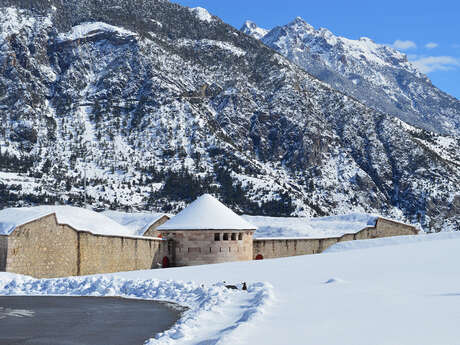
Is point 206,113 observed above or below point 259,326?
above

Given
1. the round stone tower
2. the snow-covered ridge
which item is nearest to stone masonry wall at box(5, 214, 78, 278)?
the round stone tower

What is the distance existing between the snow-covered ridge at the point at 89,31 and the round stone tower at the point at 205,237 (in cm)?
14767

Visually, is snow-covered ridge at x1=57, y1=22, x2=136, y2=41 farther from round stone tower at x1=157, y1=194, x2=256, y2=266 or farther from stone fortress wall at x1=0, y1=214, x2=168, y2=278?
stone fortress wall at x1=0, y1=214, x2=168, y2=278

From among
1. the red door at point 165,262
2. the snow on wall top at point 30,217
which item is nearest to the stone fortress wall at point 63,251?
the snow on wall top at point 30,217

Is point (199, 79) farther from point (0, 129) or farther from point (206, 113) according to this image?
point (0, 129)

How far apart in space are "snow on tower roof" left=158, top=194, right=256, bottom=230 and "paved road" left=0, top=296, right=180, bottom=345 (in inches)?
750

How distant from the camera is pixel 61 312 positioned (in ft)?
51.3

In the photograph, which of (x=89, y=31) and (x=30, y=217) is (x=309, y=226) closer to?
(x=30, y=217)

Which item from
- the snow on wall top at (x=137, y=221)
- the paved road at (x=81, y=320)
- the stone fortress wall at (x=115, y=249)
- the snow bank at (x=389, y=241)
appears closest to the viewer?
the paved road at (x=81, y=320)

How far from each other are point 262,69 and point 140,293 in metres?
172

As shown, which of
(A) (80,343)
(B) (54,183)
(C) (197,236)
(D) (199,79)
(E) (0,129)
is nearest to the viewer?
(A) (80,343)

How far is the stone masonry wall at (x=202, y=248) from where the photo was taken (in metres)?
37.7

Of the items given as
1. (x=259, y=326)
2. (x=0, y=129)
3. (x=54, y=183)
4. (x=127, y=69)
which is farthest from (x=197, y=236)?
(x=127, y=69)

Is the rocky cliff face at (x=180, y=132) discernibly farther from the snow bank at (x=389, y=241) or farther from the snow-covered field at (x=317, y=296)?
the snow-covered field at (x=317, y=296)
